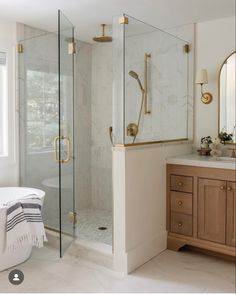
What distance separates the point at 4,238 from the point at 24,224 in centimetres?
19

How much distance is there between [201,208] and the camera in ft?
10.1

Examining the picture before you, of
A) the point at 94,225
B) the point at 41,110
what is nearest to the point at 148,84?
the point at 41,110

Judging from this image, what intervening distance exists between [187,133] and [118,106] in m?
1.14

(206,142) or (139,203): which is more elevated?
(206,142)

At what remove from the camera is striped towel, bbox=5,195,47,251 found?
9.11 ft

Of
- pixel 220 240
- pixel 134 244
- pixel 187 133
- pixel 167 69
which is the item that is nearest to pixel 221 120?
pixel 187 133

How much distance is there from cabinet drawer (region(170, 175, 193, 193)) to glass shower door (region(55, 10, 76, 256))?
98 cm

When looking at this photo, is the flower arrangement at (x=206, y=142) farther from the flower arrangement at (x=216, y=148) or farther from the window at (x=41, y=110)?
the window at (x=41, y=110)

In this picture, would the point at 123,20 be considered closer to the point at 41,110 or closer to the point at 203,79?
the point at 203,79

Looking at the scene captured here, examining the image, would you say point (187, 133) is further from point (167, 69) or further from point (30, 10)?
point (30, 10)

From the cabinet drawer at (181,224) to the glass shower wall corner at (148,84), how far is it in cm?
76

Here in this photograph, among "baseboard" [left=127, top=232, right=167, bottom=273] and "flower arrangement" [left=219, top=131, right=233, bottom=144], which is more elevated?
"flower arrangement" [left=219, top=131, right=233, bottom=144]

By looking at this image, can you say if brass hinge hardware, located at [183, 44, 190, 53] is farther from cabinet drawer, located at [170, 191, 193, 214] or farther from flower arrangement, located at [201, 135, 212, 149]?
cabinet drawer, located at [170, 191, 193, 214]

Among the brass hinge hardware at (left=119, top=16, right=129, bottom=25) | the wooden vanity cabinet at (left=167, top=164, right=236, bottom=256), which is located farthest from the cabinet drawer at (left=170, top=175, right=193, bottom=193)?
the brass hinge hardware at (left=119, top=16, right=129, bottom=25)
